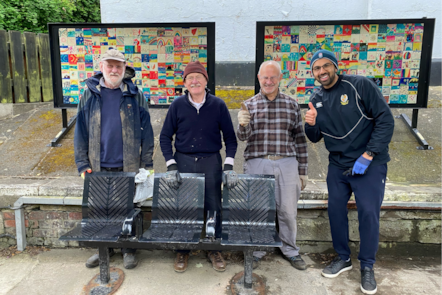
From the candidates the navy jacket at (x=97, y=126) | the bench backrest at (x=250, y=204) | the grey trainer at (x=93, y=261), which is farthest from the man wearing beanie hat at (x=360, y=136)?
the grey trainer at (x=93, y=261)

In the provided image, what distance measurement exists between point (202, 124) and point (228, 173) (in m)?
0.51

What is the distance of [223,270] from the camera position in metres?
3.07

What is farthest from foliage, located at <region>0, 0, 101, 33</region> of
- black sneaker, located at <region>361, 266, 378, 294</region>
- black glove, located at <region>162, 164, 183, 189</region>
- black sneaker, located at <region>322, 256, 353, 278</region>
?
black sneaker, located at <region>361, 266, 378, 294</region>

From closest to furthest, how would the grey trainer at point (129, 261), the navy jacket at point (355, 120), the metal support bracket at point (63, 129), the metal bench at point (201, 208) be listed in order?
the navy jacket at point (355, 120)
the metal bench at point (201, 208)
the grey trainer at point (129, 261)
the metal support bracket at point (63, 129)

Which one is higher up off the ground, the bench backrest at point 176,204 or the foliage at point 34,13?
the foliage at point 34,13

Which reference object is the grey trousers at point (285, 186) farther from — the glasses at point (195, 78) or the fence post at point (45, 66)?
the fence post at point (45, 66)

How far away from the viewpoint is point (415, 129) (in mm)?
4652

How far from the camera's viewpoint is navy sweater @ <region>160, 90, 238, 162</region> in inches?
116

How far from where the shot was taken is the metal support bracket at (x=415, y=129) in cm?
438

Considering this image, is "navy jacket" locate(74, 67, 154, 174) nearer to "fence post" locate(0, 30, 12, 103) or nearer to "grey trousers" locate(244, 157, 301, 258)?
"grey trousers" locate(244, 157, 301, 258)

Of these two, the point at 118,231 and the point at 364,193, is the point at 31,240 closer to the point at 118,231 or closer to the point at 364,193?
the point at 118,231

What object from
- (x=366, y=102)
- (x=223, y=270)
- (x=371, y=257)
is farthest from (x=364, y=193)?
(x=223, y=270)

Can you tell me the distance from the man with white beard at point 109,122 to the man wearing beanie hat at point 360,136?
5.39 ft

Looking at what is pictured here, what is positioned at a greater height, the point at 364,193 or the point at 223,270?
the point at 364,193
